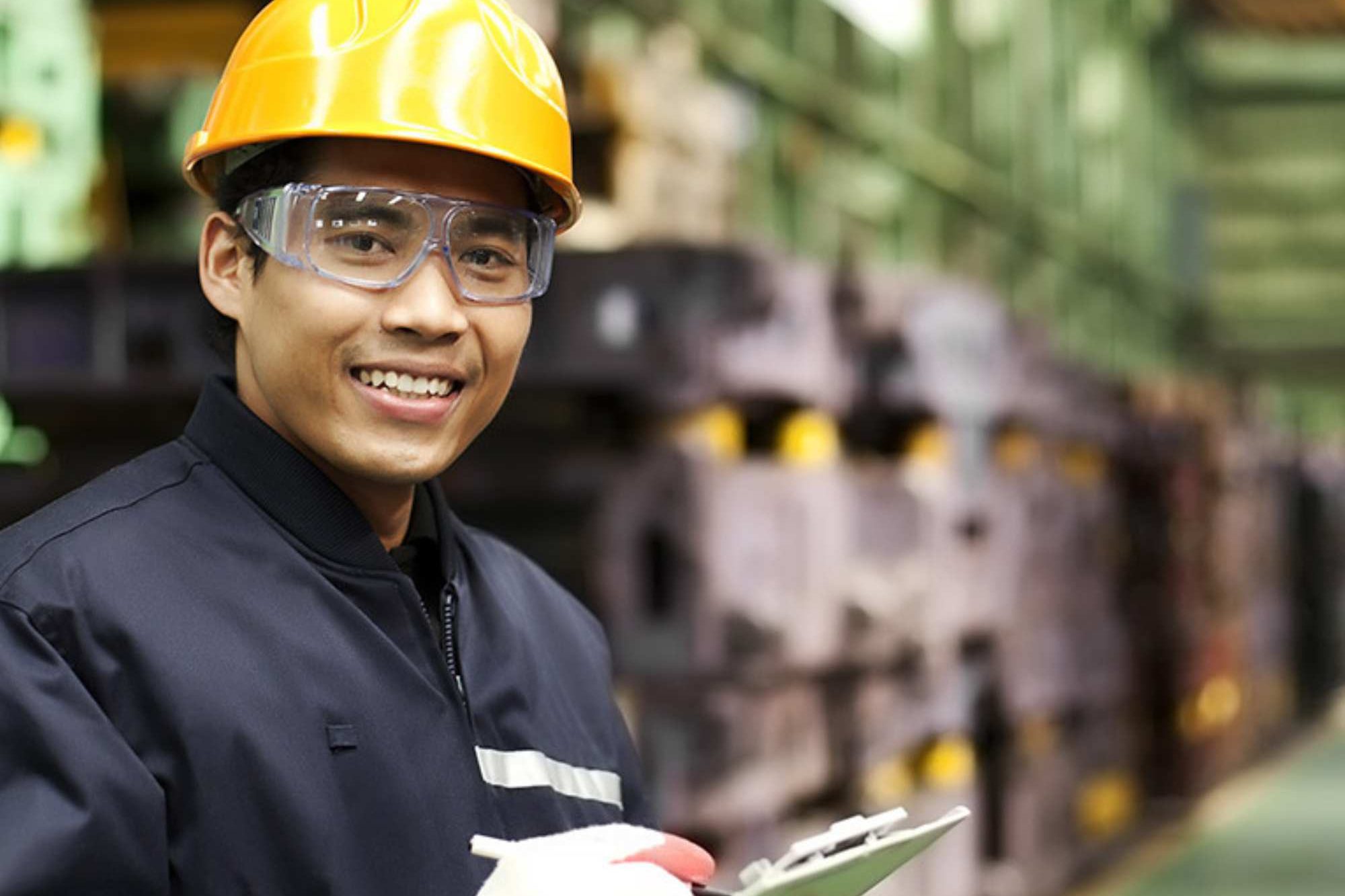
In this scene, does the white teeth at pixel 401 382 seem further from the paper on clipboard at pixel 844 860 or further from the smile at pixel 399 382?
the paper on clipboard at pixel 844 860

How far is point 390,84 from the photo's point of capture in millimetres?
1852

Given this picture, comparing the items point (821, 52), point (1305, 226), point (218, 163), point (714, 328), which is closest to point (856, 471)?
point (714, 328)

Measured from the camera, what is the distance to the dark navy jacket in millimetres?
1612

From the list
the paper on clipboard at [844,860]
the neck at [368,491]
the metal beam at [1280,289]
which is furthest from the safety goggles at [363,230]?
the metal beam at [1280,289]

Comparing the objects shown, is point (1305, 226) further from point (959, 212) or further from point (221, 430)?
point (221, 430)

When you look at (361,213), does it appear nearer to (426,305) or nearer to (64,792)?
(426,305)

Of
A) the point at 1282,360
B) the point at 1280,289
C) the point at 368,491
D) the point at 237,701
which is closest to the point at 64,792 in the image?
the point at 237,701

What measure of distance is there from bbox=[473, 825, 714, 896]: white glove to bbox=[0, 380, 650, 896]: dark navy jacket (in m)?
0.15

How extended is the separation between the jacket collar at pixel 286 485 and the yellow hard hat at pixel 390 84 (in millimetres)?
258

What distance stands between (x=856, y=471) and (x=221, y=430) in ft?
13.9

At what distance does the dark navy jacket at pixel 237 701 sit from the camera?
5.29 ft

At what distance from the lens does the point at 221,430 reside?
1900 mm

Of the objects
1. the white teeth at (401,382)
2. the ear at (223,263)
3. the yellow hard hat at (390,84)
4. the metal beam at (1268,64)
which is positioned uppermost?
the metal beam at (1268,64)

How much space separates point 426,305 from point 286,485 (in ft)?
0.68
